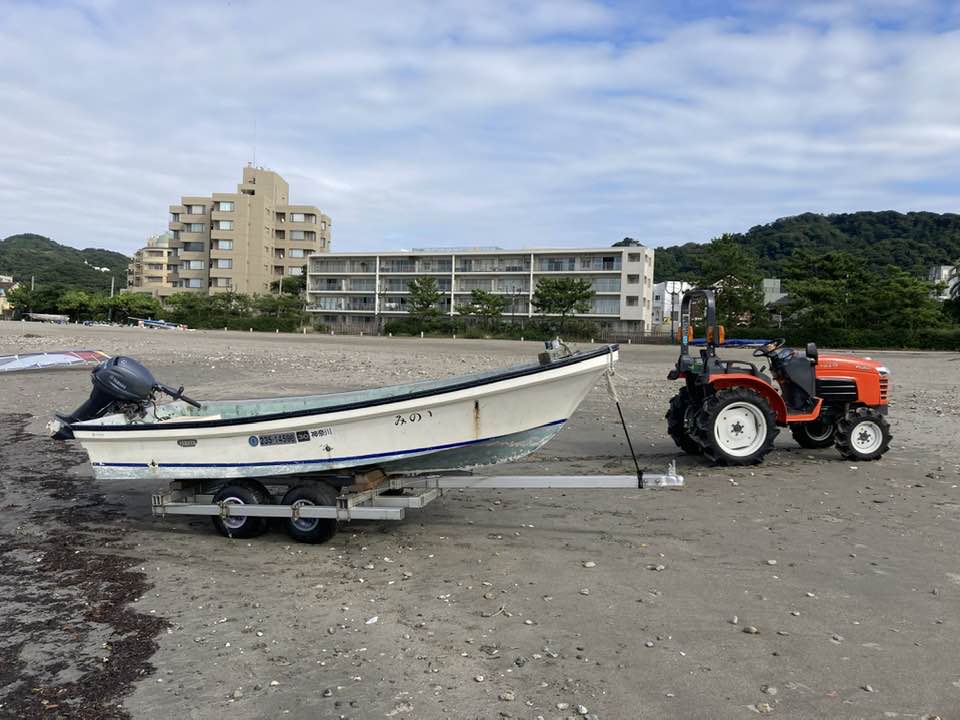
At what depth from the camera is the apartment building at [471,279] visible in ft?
230

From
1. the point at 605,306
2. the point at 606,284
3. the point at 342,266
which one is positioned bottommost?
the point at 605,306

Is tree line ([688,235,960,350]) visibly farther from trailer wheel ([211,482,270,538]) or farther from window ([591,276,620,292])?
trailer wheel ([211,482,270,538])

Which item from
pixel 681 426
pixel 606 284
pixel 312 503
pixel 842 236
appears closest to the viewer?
pixel 312 503

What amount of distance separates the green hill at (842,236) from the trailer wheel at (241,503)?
10197cm

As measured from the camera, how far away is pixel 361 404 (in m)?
5.23

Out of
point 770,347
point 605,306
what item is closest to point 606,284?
point 605,306

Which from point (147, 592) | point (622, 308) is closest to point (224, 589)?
point (147, 592)

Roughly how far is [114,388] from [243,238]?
85.7 m

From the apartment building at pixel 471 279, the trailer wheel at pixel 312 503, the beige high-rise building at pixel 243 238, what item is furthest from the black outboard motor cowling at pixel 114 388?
the beige high-rise building at pixel 243 238

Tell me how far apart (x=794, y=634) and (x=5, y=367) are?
1695cm

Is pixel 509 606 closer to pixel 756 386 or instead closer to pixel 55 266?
pixel 756 386

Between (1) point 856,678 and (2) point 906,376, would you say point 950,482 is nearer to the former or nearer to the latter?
(1) point 856,678

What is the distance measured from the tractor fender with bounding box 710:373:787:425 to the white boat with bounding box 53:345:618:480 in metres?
3.41

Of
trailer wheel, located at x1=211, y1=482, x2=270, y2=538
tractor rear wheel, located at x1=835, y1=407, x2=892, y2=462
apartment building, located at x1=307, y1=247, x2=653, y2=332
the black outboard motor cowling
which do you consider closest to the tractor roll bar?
tractor rear wheel, located at x1=835, y1=407, x2=892, y2=462
